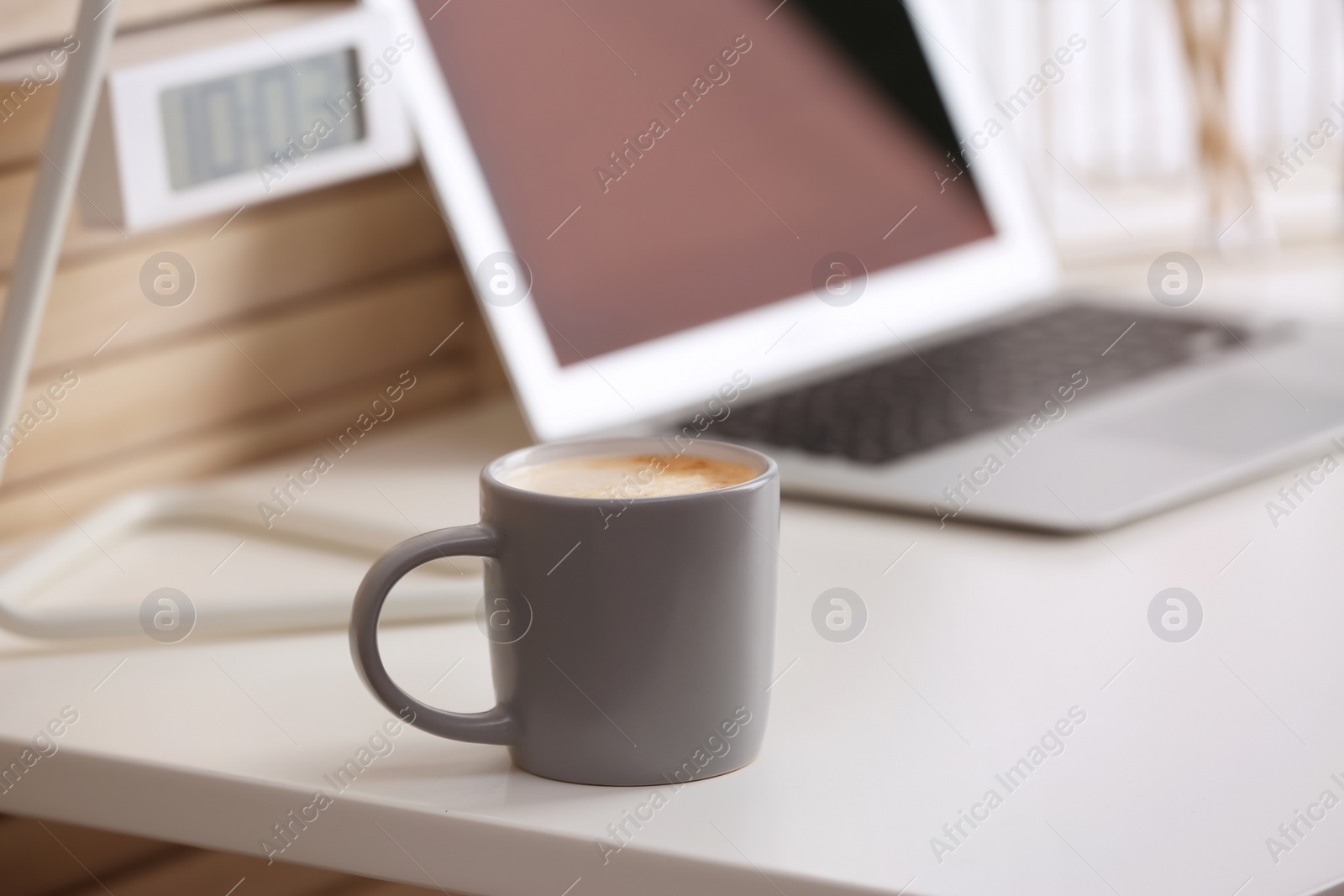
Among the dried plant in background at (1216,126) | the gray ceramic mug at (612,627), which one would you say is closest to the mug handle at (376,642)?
the gray ceramic mug at (612,627)

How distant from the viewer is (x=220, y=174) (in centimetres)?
75

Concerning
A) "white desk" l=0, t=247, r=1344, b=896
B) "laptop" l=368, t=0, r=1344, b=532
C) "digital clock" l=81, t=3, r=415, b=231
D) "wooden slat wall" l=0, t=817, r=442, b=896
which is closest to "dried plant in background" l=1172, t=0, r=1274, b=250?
"laptop" l=368, t=0, r=1344, b=532

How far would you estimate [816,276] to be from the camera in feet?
3.25

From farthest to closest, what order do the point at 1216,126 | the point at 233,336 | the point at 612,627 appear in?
the point at 1216,126 → the point at 233,336 → the point at 612,627

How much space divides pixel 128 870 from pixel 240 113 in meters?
0.43

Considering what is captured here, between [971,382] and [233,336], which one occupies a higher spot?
[233,336]

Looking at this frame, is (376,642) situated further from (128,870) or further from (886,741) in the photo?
→ (128,870)

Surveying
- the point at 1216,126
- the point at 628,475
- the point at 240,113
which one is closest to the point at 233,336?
the point at 240,113

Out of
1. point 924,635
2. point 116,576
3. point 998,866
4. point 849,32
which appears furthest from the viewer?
point 849,32

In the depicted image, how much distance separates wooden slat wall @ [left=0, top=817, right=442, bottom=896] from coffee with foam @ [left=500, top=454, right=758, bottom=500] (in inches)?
14.1

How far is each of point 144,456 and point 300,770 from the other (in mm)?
422

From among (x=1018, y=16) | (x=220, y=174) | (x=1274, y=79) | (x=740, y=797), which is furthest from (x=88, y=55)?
(x=1274, y=79)

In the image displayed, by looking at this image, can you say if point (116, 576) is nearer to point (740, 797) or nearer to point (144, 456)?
point (144, 456)

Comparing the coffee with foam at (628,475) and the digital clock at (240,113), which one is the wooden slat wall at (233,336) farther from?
the coffee with foam at (628,475)
